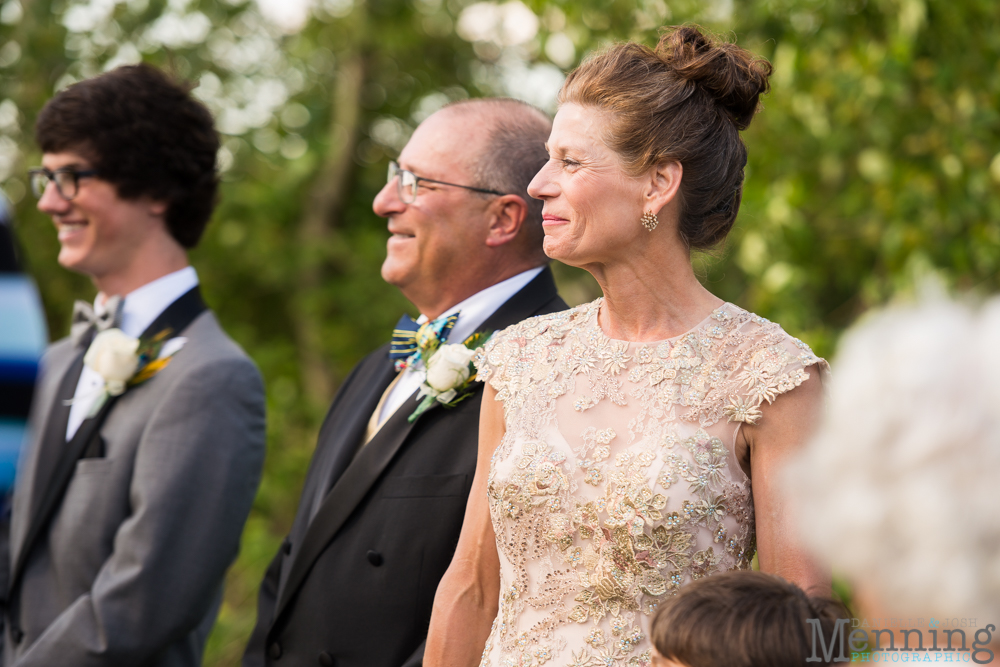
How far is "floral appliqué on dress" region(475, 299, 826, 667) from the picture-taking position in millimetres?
2141

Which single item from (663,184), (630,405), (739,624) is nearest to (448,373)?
(630,405)

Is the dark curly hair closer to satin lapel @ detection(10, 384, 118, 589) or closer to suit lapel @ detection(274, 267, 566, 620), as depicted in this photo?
satin lapel @ detection(10, 384, 118, 589)

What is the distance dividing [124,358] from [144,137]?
34.0 inches

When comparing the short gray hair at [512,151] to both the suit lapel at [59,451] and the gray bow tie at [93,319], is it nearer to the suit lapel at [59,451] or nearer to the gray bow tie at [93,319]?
the suit lapel at [59,451]

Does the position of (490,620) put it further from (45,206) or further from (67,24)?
(67,24)

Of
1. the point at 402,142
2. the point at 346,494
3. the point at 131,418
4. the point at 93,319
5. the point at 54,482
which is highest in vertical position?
the point at 93,319

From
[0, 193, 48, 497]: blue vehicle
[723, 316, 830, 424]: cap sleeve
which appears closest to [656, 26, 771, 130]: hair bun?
[723, 316, 830, 424]: cap sleeve

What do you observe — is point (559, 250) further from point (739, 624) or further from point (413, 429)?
point (739, 624)

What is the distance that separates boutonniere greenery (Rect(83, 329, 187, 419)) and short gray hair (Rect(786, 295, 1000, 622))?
2578mm

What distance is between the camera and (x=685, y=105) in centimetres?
238

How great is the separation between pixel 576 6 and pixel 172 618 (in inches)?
137

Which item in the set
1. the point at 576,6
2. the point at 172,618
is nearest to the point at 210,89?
the point at 576,6

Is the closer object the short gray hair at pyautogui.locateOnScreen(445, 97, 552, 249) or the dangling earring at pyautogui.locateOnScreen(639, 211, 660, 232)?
the dangling earring at pyautogui.locateOnScreen(639, 211, 660, 232)

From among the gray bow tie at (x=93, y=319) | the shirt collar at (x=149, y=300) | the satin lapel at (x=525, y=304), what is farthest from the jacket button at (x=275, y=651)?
the gray bow tie at (x=93, y=319)
